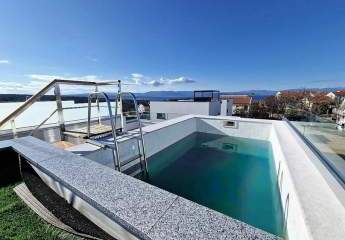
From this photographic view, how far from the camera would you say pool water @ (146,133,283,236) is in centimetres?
330

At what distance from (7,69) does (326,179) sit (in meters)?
11.2

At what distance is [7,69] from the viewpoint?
7844mm

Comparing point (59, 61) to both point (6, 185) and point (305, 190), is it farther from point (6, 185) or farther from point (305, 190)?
point (305, 190)

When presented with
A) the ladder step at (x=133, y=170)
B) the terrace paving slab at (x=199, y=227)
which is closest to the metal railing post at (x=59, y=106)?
the ladder step at (x=133, y=170)

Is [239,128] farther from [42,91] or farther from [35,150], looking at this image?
[35,150]

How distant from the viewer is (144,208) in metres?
1.17

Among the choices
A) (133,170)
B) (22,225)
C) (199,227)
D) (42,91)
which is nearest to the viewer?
(199,227)

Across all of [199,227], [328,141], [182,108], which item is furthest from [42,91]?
[182,108]

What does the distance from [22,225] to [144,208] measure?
1225mm

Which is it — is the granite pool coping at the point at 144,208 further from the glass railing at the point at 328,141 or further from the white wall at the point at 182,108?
the white wall at the point at 182,108

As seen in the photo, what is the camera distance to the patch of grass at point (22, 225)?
4.61 feet

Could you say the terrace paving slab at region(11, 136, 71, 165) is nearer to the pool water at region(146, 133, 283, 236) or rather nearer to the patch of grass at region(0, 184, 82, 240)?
the patch of grass at region(0, 184, 82, 240)

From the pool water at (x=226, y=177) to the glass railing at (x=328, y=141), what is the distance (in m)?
1.15

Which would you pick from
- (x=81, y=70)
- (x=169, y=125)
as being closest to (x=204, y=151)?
(x=169, y=125)
